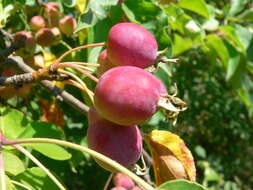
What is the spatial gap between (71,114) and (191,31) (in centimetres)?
75

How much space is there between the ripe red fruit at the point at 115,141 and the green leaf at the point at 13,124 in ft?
1.98

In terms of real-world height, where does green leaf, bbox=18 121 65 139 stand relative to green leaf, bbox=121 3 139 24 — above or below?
below

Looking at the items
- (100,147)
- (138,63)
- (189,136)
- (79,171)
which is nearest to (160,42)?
(138,63)

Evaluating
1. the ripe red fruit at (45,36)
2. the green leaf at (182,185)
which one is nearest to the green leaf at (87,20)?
the ripe red fruit at (45,36)

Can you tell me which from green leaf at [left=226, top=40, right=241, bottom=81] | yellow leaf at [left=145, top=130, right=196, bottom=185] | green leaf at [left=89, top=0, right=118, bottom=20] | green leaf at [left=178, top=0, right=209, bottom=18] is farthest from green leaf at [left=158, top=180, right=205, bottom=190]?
green leaf at [left=226, top=40, right=241, bottom=81]

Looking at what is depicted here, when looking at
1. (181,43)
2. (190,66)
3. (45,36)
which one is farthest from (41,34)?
(190,66)

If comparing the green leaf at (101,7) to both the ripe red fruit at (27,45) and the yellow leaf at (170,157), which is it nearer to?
the ripe red fruit at (27,45)

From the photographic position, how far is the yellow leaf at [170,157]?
3.53 ft

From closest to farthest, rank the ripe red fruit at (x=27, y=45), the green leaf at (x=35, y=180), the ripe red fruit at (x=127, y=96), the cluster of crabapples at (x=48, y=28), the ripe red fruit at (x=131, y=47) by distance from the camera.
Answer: the ripe red fruit at (x=127, y=96), the ripe red fruit at (x=131, y=47), the green leaf at (x=35, y=180), the ripe red fruit at (x=27, y=45), the cluster of crabapples at (x=48, y=28)

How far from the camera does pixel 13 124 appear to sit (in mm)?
1428

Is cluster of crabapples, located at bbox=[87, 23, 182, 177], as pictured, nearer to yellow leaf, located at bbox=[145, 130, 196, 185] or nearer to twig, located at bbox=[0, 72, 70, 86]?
twig, located at bbox=[0, 72, 70, 86]

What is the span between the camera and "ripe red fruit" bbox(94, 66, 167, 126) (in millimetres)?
778

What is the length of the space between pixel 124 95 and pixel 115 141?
12 centimetres

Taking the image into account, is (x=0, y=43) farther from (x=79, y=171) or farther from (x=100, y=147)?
(x=79, y=171)
